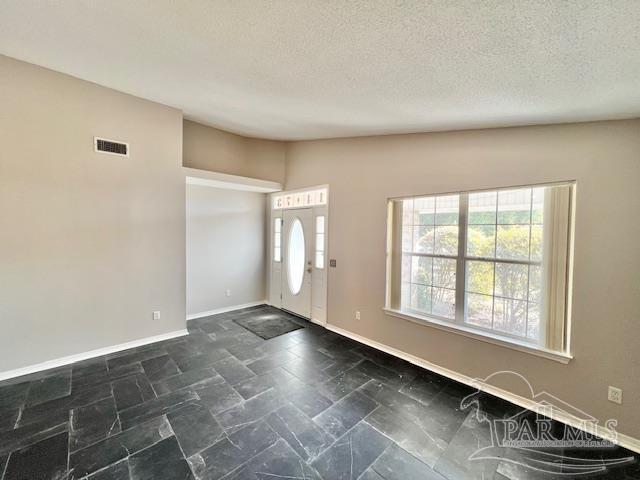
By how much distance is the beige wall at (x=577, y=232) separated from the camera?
1.90 meters

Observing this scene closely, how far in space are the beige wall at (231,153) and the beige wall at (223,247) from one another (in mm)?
514

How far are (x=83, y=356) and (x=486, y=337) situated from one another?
4600mm

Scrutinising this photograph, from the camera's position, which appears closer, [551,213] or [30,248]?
[551,213]

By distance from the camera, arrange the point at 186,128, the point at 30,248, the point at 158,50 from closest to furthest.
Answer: the point at 158,50
the point at 30,248
the point at 186,128

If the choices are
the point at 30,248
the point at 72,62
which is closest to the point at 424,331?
the point at 30,248

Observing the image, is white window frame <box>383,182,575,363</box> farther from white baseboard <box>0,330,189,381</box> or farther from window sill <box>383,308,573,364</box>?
white baseboard <box>0,330,189,381</box>

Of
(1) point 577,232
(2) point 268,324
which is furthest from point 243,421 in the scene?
(1) point 577,232

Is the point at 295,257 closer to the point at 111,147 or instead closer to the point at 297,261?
the point at 297,261

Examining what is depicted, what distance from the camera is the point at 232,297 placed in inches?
193

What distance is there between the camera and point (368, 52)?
5.27 ft

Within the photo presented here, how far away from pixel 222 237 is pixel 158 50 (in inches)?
A: 125

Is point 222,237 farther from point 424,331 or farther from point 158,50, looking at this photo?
point 424,331

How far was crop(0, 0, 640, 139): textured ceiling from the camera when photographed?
1.22 metres

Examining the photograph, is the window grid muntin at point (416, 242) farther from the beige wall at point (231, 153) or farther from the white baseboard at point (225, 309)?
the white baseboard at point (225, 309)
